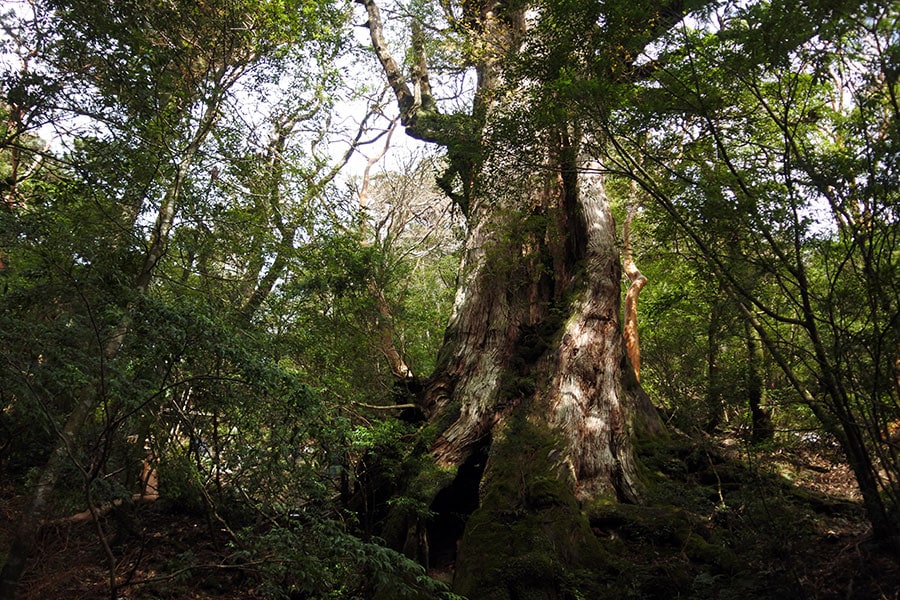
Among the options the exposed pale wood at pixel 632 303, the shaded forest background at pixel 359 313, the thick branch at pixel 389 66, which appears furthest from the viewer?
the thick branch at pixel 389 66

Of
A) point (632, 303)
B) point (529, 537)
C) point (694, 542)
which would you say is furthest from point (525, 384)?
point (632, 303)

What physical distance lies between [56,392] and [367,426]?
317 centimetres

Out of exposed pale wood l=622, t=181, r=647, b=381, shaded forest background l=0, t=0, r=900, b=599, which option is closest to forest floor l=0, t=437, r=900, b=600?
shaded forest background l=0, t=0, r=900, b=599

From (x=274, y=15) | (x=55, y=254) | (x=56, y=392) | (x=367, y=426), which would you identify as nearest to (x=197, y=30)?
(x=274, y=15)

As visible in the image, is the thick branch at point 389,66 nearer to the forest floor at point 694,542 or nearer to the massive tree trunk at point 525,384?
the massive tree trunk at point 525,384

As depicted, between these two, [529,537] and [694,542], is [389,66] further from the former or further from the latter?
[694,542]

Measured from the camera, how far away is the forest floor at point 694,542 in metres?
3.60

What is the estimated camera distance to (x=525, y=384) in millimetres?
6242

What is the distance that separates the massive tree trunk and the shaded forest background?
11 cm

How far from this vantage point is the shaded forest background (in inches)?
140

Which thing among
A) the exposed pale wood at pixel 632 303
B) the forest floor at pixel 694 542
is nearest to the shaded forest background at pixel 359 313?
the forest floor at pixel 694 542

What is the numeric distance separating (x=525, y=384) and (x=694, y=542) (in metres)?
2.29

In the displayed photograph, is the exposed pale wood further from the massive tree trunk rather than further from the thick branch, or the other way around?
the thick branch

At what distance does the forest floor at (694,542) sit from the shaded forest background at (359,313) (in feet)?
0.11
